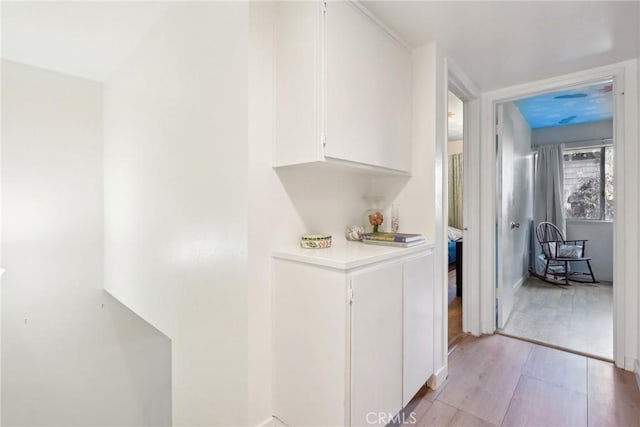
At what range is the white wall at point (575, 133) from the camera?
432 cm

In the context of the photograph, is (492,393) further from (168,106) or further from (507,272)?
(168,106)

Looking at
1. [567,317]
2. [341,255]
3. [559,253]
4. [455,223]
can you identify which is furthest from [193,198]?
[455,223]

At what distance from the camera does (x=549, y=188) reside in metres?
4.74

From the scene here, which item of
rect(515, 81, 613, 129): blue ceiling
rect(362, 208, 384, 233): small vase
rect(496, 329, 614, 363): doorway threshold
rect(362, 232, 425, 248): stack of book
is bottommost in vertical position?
rect(496, 329, 614, 363): doorway threshold

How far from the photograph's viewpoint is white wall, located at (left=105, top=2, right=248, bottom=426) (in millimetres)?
1409

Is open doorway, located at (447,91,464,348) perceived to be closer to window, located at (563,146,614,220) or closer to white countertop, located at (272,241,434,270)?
white countertop, located at (272,241,434,270)

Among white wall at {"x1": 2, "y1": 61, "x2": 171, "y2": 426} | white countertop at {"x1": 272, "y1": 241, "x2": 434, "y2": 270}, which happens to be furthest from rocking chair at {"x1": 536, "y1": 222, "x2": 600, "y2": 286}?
white wall at {"x1": 2, "y1": 61, "x2": 171, "y2": 426}

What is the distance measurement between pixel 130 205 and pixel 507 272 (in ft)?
11.8

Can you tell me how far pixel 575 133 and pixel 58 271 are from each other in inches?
270

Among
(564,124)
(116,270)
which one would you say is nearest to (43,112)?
(116,270)

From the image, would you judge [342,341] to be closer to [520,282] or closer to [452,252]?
[520,282]

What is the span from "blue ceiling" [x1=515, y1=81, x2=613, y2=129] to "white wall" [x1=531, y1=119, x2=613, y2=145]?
0.11 meters

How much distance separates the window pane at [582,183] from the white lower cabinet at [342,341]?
15.5ft

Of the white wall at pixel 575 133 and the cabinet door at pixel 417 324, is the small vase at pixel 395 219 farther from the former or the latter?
the white wall at pixel 575 133
